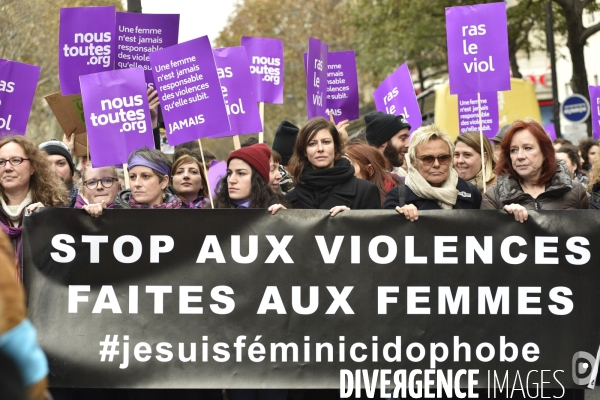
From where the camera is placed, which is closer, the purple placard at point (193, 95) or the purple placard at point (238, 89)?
the purple placard at point (193, 95)

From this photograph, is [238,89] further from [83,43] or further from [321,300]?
[321,300]

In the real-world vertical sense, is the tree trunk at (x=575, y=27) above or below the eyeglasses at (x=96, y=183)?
above

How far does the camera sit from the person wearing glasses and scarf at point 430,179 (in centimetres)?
642

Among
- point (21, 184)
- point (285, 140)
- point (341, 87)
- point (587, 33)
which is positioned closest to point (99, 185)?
point (21, 184)

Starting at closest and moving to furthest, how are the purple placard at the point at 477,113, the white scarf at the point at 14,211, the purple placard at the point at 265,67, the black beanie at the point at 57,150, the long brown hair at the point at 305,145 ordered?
1. the white scarf at the point at 14,211
2. the long brown hair at the point at 305,145
3. the black beanie at the point at 57,150
4. the purple placard at the point at 265,67
5. the purple placard at the point at 477,113

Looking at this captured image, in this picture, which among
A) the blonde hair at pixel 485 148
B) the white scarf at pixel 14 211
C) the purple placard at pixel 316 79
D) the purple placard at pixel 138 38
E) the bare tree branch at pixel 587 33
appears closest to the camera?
the white scarf at pixel 14 211

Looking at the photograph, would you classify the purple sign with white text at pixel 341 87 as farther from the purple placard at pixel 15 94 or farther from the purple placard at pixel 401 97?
the purple placard at pixel 15 94

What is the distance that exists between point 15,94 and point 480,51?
3.38m

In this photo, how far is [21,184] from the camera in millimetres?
6449

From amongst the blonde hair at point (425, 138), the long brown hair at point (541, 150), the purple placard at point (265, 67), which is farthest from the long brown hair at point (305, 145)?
the purple placard at point (265, 67)

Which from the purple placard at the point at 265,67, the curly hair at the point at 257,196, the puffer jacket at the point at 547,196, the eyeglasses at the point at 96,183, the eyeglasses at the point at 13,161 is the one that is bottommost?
the puffer jacket at the point at 547,196

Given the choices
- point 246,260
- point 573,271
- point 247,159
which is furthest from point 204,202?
point 573,271

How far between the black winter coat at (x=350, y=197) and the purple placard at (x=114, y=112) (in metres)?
1.44

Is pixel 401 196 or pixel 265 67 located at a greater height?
pixel 265 67
